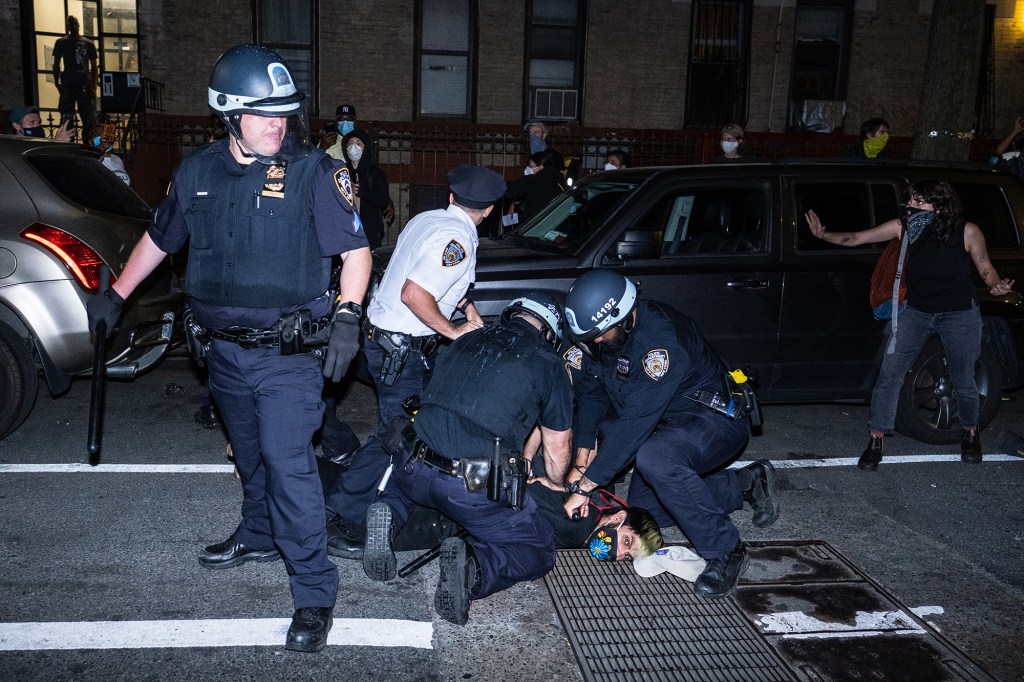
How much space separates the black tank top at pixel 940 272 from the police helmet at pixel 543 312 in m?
2.79

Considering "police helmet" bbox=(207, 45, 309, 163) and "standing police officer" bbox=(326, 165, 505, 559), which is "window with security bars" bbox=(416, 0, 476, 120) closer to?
"standing police officer" bbox=(326, 165, 505, 559)

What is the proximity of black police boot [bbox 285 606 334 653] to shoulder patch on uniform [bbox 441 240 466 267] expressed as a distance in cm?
179

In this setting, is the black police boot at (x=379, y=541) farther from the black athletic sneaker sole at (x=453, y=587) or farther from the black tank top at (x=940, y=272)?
the black tank top at (x=940, y=272)

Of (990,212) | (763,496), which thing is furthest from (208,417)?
(990,212)

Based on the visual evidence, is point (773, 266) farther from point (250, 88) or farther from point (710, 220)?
point (250, 88)

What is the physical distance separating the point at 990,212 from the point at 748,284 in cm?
209

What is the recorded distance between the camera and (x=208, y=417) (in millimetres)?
6156

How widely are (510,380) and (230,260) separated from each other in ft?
4.03

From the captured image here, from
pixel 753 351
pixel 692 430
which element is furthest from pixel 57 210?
pixel 753 351

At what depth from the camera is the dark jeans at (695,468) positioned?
414cm

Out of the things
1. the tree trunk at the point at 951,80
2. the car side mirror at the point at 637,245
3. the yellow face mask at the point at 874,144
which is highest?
the tree trunk at the point at 951,80

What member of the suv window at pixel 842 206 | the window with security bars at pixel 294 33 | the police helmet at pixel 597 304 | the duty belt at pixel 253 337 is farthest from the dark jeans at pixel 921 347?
the window with security bars at pixel 294 33

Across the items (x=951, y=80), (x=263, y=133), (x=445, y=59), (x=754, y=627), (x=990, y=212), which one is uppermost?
(x=445, y=59)

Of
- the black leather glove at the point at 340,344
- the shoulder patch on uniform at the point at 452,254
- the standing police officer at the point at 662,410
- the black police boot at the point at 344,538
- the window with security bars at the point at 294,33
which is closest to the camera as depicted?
the black leather glove at the point at 340,344
